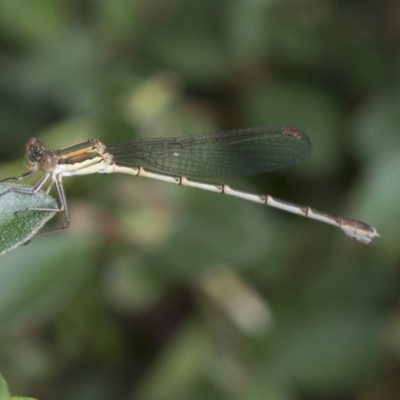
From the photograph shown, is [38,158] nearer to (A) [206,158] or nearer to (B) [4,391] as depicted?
(A) [206,158]

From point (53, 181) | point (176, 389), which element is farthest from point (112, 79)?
point (176, 389)

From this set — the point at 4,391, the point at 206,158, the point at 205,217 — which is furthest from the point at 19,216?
the point at 205,217

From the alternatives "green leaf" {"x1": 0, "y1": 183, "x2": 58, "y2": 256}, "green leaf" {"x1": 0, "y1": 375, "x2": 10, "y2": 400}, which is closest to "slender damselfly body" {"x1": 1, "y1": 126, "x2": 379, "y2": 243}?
"green leaf" {"x1": 0, "y1": 183, "x2": 58, "y2": 256}

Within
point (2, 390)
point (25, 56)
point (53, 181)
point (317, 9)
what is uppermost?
point (317, 9)

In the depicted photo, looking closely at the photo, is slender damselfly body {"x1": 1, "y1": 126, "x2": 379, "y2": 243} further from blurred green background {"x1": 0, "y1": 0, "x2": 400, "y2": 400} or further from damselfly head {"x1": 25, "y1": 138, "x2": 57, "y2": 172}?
blurred green background {"x1": 0, "y1": 0, "x2": 400, "y2": 400}

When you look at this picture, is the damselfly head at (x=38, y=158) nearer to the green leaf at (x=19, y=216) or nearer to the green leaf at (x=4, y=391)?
the green leaf at (x=19, y=216)

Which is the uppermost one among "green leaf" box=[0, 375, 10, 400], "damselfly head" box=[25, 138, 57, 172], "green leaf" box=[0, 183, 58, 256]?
"damselfly head" box=[25, 138, 57, 172]

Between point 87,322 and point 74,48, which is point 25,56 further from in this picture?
point 87,322
